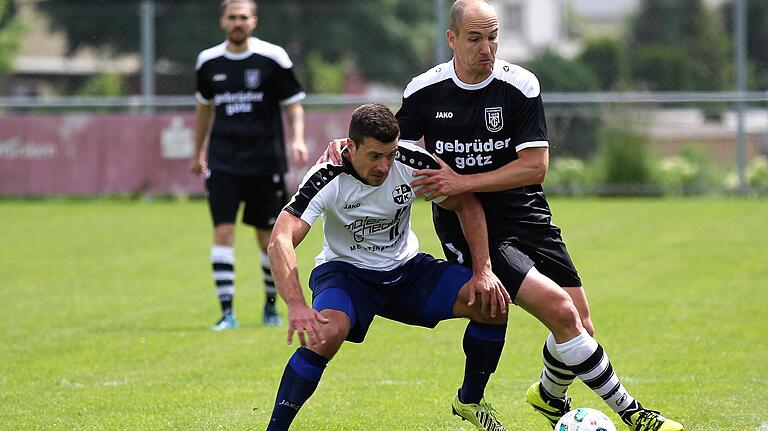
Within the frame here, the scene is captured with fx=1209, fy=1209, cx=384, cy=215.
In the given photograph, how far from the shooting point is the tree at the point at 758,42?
68.4ft

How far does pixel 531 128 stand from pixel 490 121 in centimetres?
19

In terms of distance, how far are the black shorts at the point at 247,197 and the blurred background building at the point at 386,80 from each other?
8186 mm

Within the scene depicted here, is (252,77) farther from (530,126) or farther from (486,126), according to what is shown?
(530,126)

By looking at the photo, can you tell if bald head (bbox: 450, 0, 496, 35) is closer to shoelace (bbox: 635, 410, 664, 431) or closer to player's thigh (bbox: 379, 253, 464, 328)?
player's thigh (bbox: 379, 253, 464, 328)

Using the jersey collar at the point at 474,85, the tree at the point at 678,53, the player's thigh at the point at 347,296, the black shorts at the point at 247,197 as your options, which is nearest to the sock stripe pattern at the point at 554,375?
the player's thigh at the point at 347,296

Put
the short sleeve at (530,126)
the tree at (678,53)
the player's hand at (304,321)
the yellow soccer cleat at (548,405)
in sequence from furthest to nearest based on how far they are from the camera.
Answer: the tree at (678,53) < the yellow soccer cleat at (548,405) < the short sleeve at (530,126) < the player's hand at (304,321)

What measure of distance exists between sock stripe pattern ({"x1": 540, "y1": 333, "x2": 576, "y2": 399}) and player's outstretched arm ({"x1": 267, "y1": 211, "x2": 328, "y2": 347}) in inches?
48.2

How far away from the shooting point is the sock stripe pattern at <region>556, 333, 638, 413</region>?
206 inches

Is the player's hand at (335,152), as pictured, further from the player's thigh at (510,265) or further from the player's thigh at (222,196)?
the player's thigh at (222,196)

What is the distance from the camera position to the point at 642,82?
24.3 metres

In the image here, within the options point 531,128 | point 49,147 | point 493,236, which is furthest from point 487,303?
point 49,147

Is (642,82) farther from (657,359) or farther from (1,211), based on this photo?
(657,359)

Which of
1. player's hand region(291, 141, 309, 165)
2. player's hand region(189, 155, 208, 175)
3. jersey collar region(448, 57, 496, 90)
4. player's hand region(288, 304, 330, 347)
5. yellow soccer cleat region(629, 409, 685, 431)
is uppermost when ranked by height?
jersey collar region(448, 57, 496, 90)

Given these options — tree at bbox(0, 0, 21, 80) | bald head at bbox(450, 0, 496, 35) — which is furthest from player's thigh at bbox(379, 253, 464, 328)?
tree at bbox(0, 0, 21, 80)
